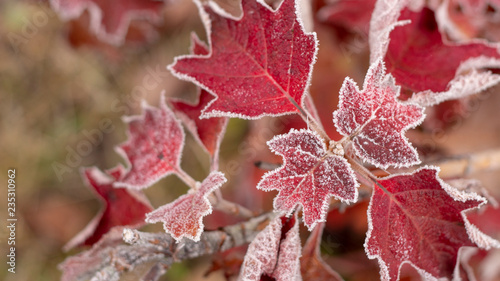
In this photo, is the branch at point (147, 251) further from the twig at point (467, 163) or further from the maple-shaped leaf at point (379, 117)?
the twig at point (467, 163)

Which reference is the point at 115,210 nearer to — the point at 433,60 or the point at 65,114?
the point at 433,60

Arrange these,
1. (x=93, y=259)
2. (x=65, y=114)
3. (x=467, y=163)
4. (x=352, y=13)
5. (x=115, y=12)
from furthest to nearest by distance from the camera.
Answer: (x=65, y=114)
(x=115, y=12)
(x=352, y=13)
(x=467, y=163)
(x=93, y=259)

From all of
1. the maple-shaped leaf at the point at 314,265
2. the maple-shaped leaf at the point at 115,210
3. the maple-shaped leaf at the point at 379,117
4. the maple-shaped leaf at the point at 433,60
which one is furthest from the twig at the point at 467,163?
the maple-shaped leaf at the point at 115,210

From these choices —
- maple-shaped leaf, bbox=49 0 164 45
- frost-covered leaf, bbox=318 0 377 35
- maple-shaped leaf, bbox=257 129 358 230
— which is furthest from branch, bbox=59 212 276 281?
maple-shaped leaf, bbox=49 0 164 45

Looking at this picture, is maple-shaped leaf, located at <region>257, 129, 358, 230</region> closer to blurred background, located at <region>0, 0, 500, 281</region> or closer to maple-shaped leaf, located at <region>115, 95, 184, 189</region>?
maple-shaped leaf, located at <region>115, 95, 184, 189</region>

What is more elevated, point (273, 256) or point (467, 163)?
point (467, 163)

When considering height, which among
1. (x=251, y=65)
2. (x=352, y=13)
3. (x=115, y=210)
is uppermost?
(x=352, y=13)

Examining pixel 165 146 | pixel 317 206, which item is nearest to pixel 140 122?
pixel 165 146

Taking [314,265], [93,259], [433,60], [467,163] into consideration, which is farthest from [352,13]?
[93,259]
